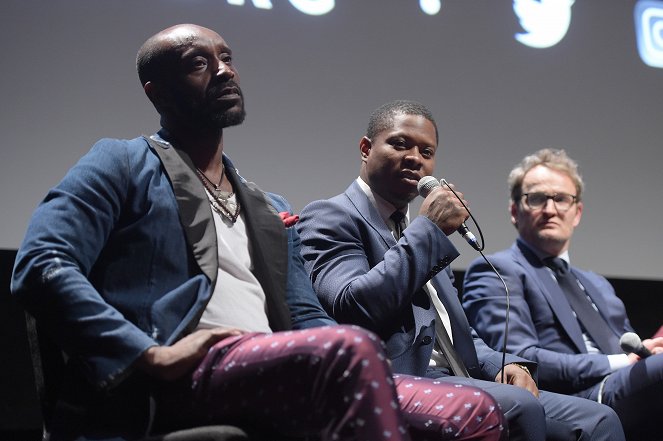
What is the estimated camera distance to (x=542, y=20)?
11.9 feet

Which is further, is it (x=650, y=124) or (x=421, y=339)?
(x=650, y=124)

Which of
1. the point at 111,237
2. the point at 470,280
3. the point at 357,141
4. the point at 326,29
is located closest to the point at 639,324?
the point at 470,280

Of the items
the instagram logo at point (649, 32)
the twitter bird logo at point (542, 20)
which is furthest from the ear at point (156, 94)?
the instagram logo at point (649, 32)

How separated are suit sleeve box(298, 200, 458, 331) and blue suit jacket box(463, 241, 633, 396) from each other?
0.65 meters

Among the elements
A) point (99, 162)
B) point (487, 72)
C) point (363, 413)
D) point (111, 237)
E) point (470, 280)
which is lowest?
point (470, 280)

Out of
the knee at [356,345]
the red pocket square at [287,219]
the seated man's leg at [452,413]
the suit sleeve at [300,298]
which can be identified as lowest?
the seated man's leg at [452,413]

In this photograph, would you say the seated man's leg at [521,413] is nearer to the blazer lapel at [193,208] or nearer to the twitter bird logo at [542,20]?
the blazer lapel at [193,208]

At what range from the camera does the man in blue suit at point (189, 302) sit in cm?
141

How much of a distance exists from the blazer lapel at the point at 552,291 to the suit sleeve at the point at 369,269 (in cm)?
87

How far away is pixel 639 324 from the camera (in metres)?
3.81

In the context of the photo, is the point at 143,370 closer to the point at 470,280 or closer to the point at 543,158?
the point at 470,280

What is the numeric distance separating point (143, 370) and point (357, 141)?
71.3 inches

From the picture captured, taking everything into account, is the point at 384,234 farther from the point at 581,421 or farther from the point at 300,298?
the point at 581,421

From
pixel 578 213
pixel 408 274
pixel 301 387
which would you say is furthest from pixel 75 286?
pixel 578 213
